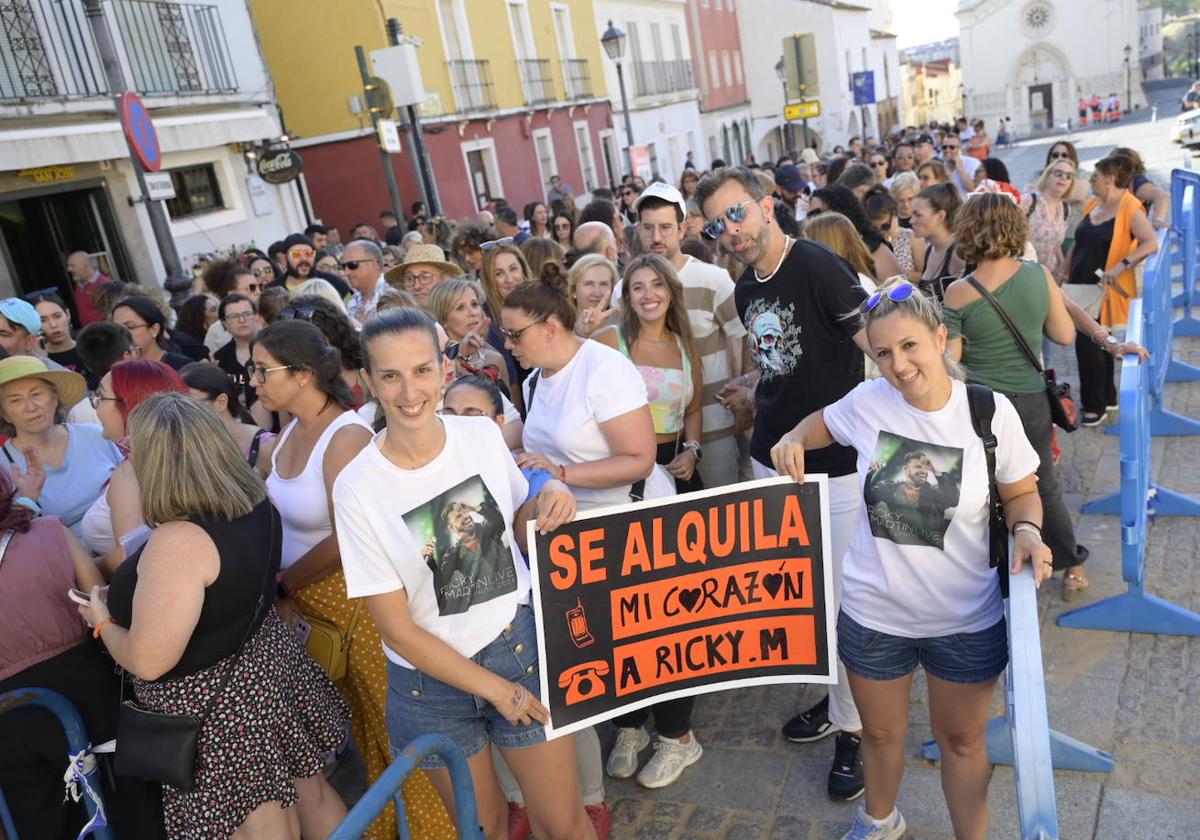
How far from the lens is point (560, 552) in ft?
8.66

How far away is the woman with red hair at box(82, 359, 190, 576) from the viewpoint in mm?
3096

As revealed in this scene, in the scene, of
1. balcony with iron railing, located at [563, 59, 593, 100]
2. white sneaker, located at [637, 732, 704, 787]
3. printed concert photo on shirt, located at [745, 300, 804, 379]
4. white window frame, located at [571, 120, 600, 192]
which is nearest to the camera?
printed concert photo on shirt, located at [745, 300, 804, 379]

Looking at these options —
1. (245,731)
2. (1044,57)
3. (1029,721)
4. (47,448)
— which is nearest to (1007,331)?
(1029,721)

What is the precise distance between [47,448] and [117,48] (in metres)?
10.2

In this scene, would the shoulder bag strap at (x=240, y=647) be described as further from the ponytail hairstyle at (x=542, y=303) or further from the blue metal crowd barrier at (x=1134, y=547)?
the blue metal crowd barrier at (x=1134, y=547)

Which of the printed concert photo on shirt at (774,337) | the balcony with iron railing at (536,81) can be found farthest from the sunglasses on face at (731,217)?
the balcony with iron railing at (536,81)

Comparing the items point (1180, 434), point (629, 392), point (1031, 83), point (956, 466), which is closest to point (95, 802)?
point (629, 392)

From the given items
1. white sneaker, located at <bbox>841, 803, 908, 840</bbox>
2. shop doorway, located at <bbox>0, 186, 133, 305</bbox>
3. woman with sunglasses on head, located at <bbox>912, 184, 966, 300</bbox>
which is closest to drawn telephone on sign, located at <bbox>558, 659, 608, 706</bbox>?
white sneaker, located at <bbox>841, 803, 908, 840</bbox>

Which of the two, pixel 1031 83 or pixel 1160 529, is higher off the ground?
pixel 1031 83

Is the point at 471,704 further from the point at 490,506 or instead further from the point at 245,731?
the point at 245,731

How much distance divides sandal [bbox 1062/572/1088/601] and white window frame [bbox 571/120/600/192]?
24859mm

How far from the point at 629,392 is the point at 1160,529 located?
10.9ft

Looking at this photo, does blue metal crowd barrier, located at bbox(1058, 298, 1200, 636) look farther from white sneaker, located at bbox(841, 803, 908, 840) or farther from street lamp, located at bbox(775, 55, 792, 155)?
street lamp, located at bbox(775, 55, 792, 155)

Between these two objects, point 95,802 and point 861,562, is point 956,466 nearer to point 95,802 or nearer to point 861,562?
point 861,562
